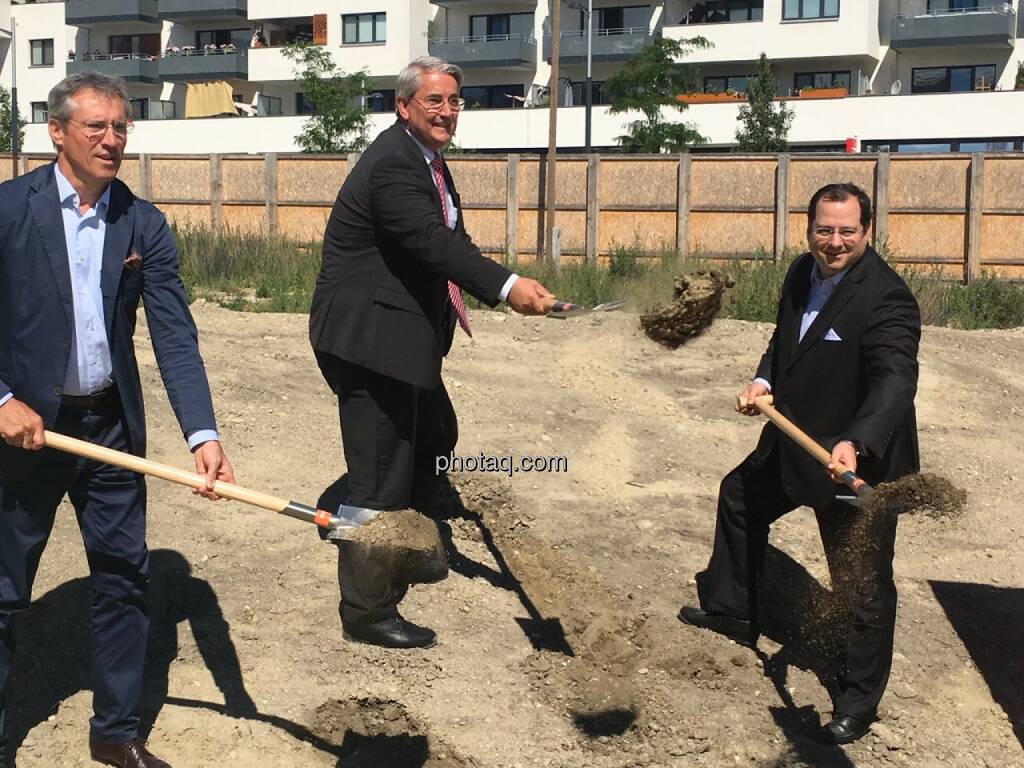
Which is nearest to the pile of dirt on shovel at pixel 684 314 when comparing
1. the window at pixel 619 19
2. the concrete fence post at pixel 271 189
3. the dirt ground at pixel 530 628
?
the dirt ground at pixel 530 628

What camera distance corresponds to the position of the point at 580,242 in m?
20.8

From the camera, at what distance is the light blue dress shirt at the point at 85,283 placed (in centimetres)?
361

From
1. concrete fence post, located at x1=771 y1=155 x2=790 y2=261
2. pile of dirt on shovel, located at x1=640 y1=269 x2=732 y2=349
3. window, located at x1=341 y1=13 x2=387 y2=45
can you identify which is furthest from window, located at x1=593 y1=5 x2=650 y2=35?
pile of dirt on shovel, located at x1=640 y1=269 x2=732 y2=349

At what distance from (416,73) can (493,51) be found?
3757 cm

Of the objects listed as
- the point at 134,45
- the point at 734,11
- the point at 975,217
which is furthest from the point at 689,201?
the point at 134,45

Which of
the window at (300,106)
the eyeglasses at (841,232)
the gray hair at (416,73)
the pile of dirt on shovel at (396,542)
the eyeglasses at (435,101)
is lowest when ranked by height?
the pile of dirt on shovel at (396,542)

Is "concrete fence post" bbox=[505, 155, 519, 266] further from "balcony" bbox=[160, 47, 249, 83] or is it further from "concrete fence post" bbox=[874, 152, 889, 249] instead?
"balcony" bbox=[160, 47, 249, 83]

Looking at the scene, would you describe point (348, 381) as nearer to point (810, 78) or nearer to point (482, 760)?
point (482, 760)

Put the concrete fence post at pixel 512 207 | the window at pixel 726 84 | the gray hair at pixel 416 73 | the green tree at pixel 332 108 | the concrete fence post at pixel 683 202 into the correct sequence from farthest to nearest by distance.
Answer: the window at pixel 726 84 → the green tree at pixel 332 108 → the concrete fence post at pixel 512 207 → the concrete fence post at pixel 683 202 → the gray hair at pixel 416 73

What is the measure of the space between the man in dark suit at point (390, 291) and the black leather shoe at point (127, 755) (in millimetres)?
970

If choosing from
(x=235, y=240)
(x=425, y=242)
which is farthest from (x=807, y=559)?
(x=235, y=240)

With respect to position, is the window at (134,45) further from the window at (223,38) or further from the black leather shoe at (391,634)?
the black leather shoe at (391,634)

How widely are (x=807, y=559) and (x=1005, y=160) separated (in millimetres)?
A: 14215

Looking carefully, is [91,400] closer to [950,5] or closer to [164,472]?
[164,472]
